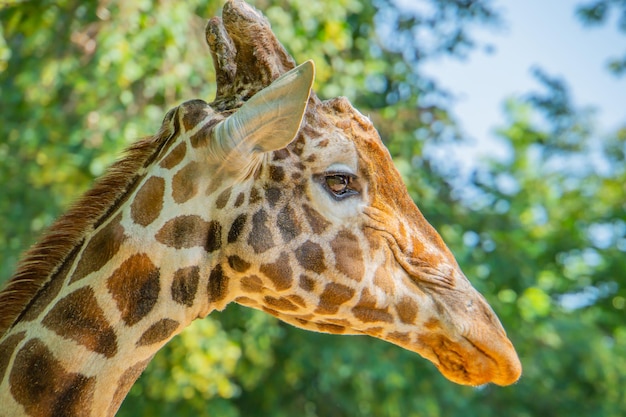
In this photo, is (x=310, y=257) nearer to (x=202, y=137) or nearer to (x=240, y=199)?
(x=240, y=199)

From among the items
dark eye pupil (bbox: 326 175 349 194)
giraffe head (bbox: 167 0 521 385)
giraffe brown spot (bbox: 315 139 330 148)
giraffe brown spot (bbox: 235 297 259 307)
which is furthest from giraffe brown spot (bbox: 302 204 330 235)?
giraffe brown spot (bbox: 235 297 259 307)

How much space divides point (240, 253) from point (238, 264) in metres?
0.04

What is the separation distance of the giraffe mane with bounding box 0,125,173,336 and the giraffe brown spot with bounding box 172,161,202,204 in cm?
17

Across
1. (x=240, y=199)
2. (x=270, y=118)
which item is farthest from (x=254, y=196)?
(x=270, y=118)

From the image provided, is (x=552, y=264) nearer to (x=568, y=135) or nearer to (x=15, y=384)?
(x=568, y=135)

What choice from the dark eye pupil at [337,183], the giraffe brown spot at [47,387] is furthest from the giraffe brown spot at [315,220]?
the giraffe brown spot at [47,387]

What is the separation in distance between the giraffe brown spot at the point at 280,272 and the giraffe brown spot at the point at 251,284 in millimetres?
39

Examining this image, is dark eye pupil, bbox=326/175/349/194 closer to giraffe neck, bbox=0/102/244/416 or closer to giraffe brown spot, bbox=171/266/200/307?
giraffe neck, bbox=0/102/244/416

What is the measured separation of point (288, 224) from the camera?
2727 millimetres

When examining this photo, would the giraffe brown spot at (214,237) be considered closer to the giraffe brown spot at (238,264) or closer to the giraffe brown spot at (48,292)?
the giraffe brown spot at (238,264)

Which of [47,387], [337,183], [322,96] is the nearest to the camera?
[47,387]

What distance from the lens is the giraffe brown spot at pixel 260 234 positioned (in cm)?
267

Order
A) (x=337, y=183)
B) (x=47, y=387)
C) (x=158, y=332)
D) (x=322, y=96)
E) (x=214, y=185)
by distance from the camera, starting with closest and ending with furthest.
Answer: (x=47, y=387) → (x=158, y=332) → (x=214, y=185) → (x=337, y=183) → (x=322, y=96)

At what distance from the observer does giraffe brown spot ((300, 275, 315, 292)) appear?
8.98ft
